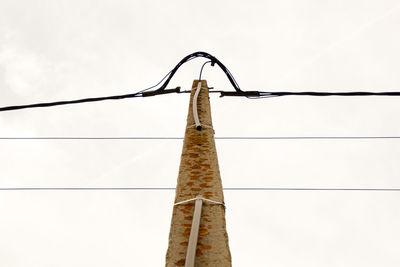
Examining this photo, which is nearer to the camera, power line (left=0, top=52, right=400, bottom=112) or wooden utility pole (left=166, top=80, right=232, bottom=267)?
wooden utility pole (left=166, top=80, right=232, bottom=267)

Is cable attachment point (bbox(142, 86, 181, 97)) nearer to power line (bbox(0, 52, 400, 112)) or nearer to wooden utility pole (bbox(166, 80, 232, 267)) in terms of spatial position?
power line (bbox(0, 52, 400, 112))

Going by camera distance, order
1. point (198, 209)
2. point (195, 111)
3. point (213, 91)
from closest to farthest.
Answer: point (198, 209) < point (195, 111) < point (213, 91)

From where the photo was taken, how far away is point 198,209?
1977mm

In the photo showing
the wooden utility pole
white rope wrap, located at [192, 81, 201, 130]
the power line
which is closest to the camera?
the wooden utility pole

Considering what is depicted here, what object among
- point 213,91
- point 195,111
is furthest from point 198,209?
point 213,91

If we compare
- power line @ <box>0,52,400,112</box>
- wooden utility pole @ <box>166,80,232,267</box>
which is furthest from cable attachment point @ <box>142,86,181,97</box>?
wooden utility pole @ <box>166,80,232,267</box>

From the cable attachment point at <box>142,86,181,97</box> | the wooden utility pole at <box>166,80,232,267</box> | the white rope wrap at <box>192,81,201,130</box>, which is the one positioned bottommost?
the wooden utility pole at <box>166,80,232,267</box>

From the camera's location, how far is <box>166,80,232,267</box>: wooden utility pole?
1834 mm

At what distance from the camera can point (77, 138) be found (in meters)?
5.60

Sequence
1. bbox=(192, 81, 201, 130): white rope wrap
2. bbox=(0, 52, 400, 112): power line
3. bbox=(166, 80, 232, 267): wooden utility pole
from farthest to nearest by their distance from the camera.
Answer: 1. bbox=(0, 52, 400, 112): power line
2. bbox=(192, 81, 201, 130): white rope wrap
3. bbox=(166, 80, 232, 267): wooden utility pole

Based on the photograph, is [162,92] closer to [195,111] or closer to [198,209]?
[195,111]

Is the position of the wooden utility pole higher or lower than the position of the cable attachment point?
lower

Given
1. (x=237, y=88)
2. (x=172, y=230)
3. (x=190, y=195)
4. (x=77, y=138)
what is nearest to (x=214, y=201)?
(x=190, y=195)

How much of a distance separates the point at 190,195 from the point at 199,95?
4.12 feet
